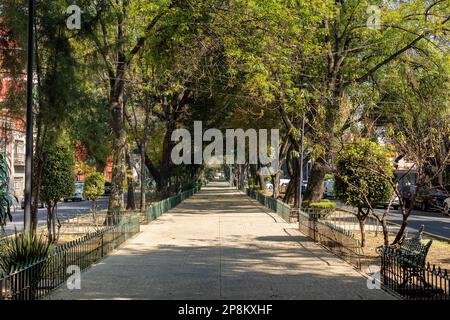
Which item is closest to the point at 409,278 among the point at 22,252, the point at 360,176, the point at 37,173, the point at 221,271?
the point at 221,271

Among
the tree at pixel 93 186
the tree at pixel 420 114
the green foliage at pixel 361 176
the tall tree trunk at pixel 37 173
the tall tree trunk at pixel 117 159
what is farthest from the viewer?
the tree at pixel 93 186

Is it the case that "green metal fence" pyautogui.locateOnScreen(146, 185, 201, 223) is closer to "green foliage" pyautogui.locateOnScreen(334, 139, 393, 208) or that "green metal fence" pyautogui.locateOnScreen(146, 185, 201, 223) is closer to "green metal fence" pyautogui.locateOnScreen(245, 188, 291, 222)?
"green metal fence" pyautogui.locateOnScreen(245, 188, 291, 222)

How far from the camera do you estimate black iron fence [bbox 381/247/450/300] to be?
9.71 metres

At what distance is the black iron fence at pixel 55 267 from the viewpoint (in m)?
8.88

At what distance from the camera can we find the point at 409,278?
10.6m

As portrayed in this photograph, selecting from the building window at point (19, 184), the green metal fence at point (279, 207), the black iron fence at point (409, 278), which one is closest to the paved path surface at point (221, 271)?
the black iron fence at point (409, 278)

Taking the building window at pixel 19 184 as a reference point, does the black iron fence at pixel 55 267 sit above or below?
below

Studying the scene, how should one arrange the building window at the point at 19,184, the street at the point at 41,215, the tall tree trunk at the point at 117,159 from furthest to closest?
1. the building window at the point at 19,184
2. the street at the point at 41,215
3. the tall tree trunk at the point at 117,159

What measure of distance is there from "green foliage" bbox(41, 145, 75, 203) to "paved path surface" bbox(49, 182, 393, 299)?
104 inches

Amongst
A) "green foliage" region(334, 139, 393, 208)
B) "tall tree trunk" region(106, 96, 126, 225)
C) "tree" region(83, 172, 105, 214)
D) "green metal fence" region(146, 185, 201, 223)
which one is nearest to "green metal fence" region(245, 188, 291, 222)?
"green metal fence" region(146, 185, 201, 223)

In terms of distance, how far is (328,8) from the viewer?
24109mm

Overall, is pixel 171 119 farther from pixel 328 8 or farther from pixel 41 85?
pixel 41 85

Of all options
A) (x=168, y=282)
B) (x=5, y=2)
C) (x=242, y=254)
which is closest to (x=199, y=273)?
(x=168, y=282)

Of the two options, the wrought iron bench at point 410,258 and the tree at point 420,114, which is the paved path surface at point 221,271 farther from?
the tree at point 420,114
